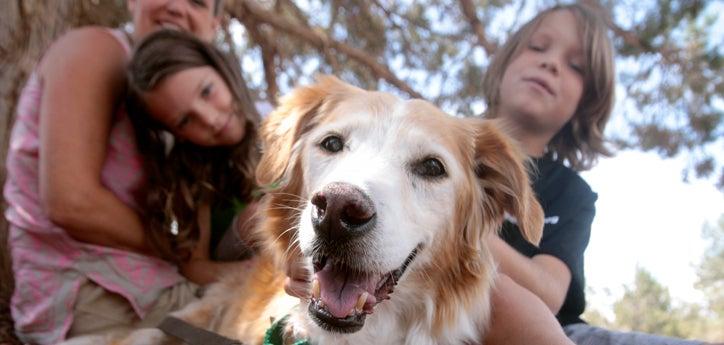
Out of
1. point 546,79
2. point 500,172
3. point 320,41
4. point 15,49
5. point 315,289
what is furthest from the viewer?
point 320,41

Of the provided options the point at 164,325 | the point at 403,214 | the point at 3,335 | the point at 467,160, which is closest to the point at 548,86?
the point at 467,160

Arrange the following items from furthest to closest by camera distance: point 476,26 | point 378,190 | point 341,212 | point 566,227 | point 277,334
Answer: point 476,26 < point 566,227 < point 277,334 < point 378,190 < point 341,212

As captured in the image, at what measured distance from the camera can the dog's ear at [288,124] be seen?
7.76 ft

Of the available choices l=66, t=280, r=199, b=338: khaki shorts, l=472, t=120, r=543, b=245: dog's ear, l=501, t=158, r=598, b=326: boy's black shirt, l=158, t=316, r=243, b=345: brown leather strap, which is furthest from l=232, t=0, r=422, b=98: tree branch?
l=158, t=316, r=243, b=345: brown leather strap

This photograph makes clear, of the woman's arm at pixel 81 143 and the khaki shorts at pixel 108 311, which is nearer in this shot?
the woman's arm at pixel 81 143

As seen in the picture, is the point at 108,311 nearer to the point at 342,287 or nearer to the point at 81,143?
the point at 81,143

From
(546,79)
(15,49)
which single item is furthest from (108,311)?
(546,79)

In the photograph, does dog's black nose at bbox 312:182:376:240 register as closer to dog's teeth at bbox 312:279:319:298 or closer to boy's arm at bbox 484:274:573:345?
dog's teeth at bbox 312:279:319:298

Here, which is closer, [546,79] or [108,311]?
[108,311]

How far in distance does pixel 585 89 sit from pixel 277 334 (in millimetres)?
2365

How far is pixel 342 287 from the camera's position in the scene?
1.86m

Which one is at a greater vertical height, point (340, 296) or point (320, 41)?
point (320, 41)

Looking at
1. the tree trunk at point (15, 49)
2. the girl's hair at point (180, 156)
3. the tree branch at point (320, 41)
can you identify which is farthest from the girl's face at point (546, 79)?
the tree trunk at point (15, 49)

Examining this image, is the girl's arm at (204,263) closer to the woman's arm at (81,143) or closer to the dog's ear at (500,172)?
the woman's arm at (81,143)
